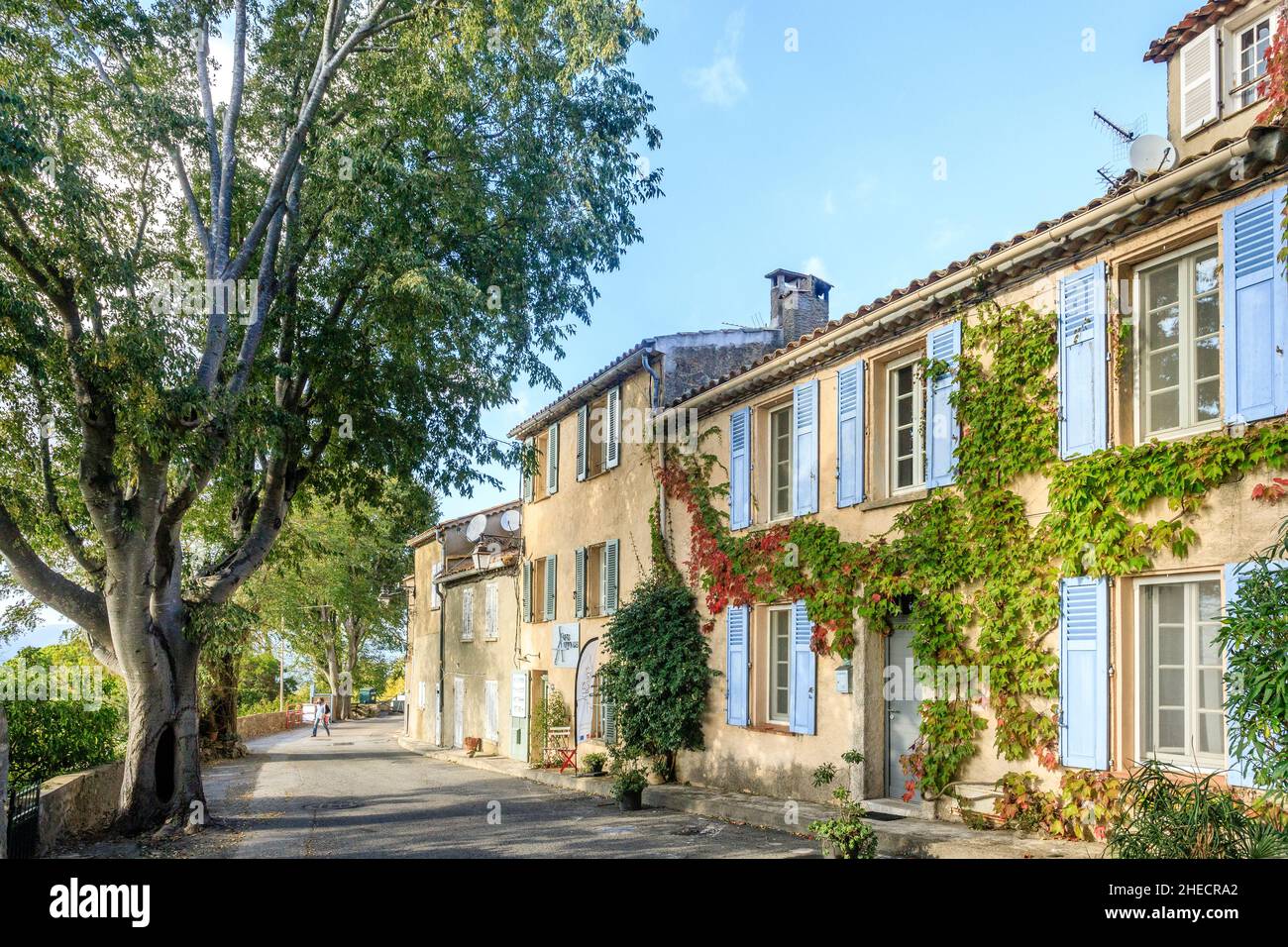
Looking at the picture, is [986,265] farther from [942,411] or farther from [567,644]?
[567,644]

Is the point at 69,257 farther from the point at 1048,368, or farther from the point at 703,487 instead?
the point at 1048,368

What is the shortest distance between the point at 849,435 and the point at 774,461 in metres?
2.27

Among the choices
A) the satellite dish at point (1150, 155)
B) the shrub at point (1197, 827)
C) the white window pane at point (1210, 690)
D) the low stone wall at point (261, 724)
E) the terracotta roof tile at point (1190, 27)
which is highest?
the terracotta roof tile at point (1190, 27)

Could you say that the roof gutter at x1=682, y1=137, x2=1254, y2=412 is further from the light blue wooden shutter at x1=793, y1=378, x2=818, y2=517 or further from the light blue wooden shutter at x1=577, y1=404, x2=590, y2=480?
the light blue wooden shutter at x1=577, y1=404, x2=590, y2=480

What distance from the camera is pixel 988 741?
10453mm

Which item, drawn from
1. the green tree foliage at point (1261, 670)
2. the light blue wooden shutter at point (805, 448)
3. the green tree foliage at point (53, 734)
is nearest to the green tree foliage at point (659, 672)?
the light blue wooden shutter at point (805, 448)

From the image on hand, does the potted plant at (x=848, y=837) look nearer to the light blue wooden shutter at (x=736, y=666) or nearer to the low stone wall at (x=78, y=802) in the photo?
the light blue wooden shutter at (x=736, y=666)

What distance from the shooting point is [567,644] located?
72.7ft

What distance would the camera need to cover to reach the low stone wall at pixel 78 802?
37.6 feet

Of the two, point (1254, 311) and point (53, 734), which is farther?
point (53, 734)

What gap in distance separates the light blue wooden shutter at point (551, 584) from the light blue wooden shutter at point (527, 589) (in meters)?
1.10

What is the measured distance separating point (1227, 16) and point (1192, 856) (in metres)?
12.6

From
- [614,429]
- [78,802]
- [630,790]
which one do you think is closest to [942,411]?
[630,790]

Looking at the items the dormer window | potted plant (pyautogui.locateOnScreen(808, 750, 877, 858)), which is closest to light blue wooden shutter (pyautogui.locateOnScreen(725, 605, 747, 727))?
potted plant (pyautogui.locateOnScreen(808, 750, 877, 858))
